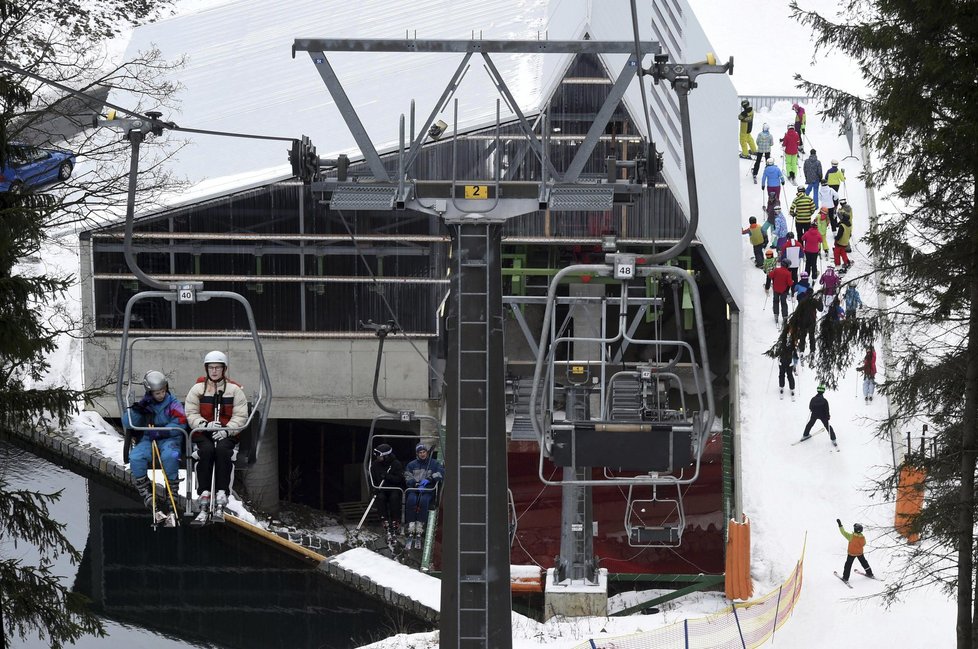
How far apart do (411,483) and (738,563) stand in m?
4.78

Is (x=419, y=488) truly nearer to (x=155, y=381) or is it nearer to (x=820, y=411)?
(x=820, y=411)

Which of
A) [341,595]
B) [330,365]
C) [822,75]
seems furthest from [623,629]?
[822,75]

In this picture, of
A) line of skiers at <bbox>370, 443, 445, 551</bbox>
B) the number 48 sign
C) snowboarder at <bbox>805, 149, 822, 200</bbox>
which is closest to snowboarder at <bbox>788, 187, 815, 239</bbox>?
snowboarder at <bbox>805, 149, 822, 200</bbox>

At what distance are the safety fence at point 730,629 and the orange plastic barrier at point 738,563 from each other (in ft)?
2.00

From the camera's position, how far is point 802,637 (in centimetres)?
1928

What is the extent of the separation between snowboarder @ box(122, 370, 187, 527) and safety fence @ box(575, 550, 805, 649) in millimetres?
4749

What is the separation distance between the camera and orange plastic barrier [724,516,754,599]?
21547 mm

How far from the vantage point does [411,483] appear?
2288 centimetres

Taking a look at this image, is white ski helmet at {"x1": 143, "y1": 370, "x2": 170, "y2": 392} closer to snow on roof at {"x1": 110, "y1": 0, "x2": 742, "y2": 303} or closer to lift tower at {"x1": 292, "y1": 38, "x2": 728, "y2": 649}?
lift tower at {"x1": 292, "y1": 38, "x2": 728, "y2": 649}

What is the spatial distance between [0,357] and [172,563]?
10203mm

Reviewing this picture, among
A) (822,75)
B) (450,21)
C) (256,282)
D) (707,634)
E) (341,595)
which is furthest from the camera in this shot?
(822,75)

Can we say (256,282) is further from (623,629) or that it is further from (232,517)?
(623,629)

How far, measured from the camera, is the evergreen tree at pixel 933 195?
520 inches

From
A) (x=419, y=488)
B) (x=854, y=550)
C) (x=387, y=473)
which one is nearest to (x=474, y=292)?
(x=387, y=473)
